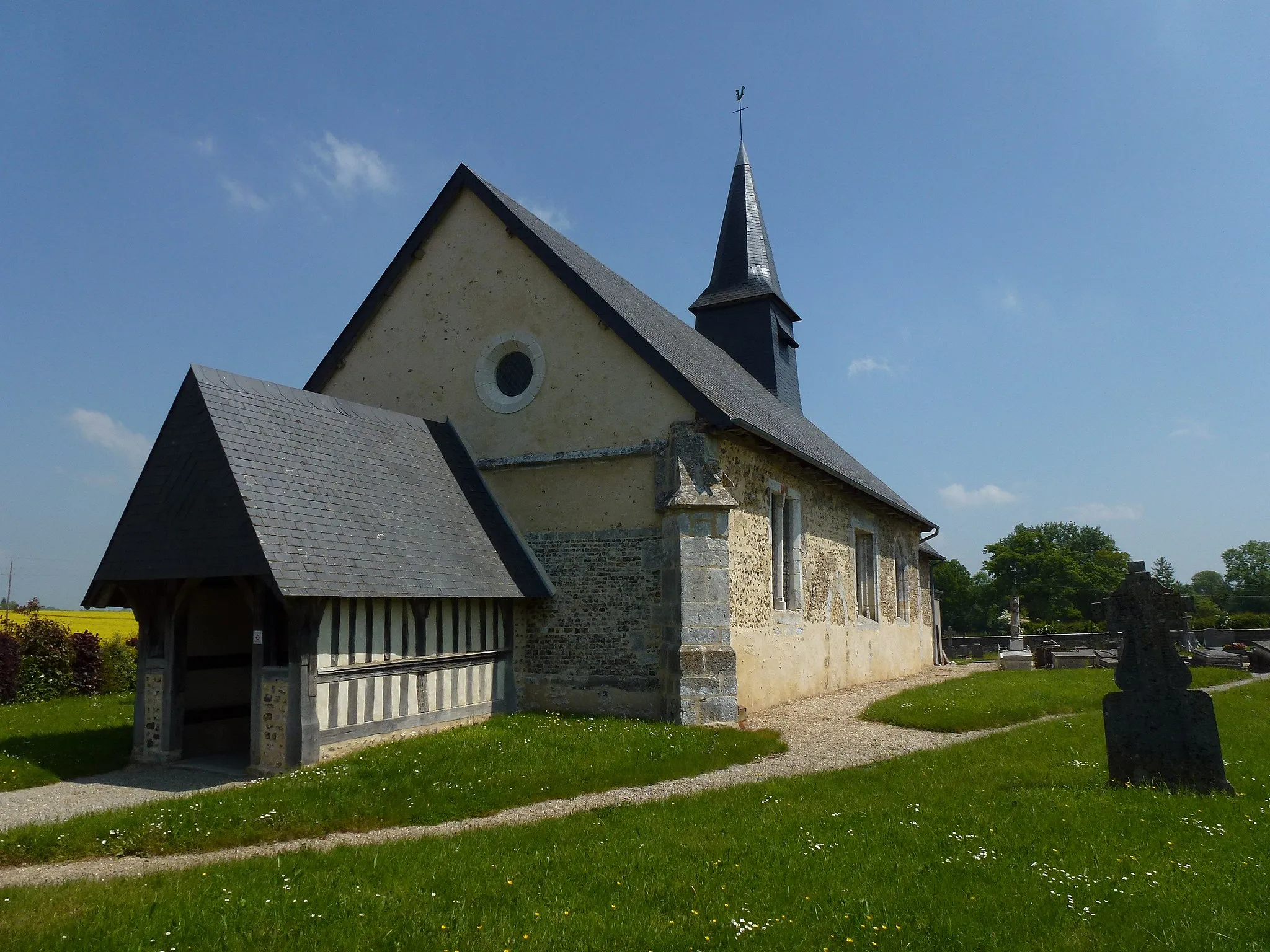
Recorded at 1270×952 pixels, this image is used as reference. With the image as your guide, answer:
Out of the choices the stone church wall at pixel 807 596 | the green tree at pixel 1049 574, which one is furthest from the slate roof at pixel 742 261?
the green tree at pixel 1049 574

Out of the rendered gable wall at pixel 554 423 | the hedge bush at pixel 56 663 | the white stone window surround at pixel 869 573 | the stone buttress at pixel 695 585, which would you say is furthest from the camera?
the white stone window surround at pixel 869 573

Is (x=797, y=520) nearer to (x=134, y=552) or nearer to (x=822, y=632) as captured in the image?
(x=822, y=632)

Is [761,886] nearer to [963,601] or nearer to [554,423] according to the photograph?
[554,423]

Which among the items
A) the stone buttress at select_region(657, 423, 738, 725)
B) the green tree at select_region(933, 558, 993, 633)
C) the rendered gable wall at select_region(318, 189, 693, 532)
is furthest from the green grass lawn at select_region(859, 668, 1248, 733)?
the green tree at select_region(933, 558, 993, 633)

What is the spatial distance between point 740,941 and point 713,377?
422 inches

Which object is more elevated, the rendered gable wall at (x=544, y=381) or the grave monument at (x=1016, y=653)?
the rendered gable wall at (x=544, y=381)

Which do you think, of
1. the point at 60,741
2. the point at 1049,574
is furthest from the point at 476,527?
the point at 1049,574

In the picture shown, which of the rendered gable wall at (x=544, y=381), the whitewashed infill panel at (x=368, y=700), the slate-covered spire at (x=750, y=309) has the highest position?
the slate-covered spire at (x=750, y=309)

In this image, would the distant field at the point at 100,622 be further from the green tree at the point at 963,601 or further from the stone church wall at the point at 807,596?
the green tree at the point at 963,601

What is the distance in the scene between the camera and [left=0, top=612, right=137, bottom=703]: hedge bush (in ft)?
46.2

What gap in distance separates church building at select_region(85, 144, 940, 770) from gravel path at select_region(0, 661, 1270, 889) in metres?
0.84

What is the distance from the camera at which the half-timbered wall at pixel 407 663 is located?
8.62m

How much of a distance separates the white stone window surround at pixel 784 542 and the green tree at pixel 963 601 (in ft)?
159

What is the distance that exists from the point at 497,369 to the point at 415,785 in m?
7.28
